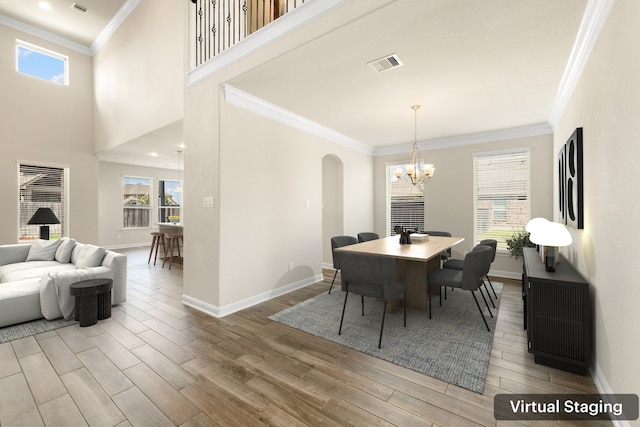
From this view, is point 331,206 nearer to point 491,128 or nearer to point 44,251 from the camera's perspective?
point 491,128

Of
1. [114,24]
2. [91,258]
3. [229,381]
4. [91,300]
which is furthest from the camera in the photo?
[114,24]

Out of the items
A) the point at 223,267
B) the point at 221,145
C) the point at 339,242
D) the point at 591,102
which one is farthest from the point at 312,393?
the point at 591,102

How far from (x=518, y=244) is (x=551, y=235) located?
8.66 ft

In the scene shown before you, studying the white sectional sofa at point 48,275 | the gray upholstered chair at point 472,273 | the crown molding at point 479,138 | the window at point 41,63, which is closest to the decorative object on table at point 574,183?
the gray upholstered chair at point 472,273

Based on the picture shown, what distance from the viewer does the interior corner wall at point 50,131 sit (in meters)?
5.50

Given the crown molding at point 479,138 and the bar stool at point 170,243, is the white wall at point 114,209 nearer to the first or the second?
the bar stool at point 170,243

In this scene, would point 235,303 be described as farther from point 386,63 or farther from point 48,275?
point 386,63

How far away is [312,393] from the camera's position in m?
1.94

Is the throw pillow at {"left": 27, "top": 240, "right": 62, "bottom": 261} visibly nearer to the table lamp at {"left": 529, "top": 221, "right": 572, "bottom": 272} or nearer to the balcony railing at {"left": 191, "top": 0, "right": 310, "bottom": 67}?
the balcony railing at {"left": 191, "top": 0, "right": 310, "bottom": 67}

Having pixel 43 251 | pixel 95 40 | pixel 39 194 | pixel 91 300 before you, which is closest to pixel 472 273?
pixel 91 300

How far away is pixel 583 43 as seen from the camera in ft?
7.55

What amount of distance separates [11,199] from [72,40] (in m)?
3.86

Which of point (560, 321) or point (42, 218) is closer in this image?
point (560, 321)

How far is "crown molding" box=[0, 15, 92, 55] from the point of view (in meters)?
5.54
